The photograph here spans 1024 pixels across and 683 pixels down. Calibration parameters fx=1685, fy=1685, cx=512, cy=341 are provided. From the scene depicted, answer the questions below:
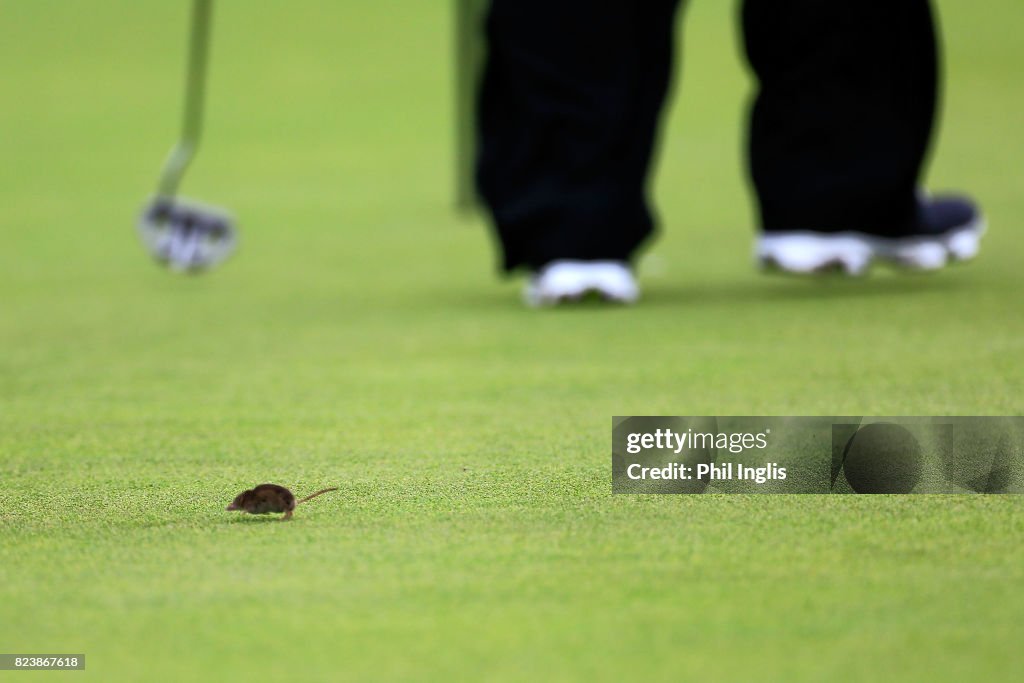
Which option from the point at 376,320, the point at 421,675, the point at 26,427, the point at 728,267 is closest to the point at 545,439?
the point at 26,427

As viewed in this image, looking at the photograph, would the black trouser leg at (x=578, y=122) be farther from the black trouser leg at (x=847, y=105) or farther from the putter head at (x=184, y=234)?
the putter head at (x=184, y=234)

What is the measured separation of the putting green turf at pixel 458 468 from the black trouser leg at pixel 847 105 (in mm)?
108

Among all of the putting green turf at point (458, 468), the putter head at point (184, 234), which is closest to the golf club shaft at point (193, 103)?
the putter head at point (184, 234)

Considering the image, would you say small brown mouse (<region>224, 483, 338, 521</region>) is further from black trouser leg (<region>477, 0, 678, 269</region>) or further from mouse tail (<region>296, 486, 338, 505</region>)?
black trouser leg (<region>477, 0, 678, 269</region>)

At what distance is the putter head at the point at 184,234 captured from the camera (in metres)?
2.30

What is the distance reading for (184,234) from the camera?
236 cm

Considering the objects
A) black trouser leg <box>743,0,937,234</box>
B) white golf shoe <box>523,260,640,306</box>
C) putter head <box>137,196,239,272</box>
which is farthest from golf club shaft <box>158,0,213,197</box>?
black trouser leg <box>743,0,937,234</box>

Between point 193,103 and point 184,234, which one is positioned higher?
point 193,103

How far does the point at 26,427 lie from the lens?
116cm

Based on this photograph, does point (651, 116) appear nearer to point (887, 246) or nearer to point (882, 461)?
point (887, 246)

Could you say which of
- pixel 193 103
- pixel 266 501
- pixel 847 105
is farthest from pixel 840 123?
pixel 266 501

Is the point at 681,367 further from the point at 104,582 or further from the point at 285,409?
the point at 104,582

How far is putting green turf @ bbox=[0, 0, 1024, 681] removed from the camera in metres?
0.62

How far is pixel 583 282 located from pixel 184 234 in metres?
0.72
